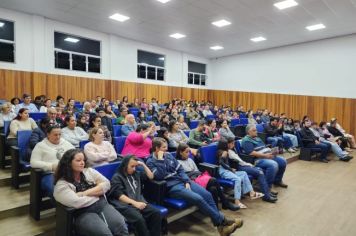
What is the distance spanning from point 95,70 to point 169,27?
329 cm

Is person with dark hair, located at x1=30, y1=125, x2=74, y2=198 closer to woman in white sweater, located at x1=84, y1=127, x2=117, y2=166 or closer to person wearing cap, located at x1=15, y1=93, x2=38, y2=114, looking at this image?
woman in white sweater, located at x1=84, y1=127, x2=117, y2=166

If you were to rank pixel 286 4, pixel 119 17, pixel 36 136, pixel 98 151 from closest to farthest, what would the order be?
1. pixel 98 151
2. pixel 36 136
3. pixel 286 4
4. pixel 119 17

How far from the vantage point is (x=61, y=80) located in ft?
27.8

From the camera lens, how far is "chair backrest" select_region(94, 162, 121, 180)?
2.70m

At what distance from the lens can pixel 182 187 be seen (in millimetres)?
2912

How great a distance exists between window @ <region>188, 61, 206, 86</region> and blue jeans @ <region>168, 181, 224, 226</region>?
11.1 meters

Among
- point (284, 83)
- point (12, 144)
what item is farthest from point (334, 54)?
point (12, 144)

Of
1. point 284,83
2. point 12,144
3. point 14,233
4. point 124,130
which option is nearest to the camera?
point 14,233

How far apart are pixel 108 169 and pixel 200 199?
1.06m

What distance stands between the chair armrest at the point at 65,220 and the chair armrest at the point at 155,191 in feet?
2.97

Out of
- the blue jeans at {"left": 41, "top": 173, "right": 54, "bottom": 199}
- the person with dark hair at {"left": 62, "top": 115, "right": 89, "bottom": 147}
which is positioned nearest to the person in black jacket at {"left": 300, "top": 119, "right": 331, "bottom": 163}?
the person with dark hair at {"left": 62, "top": 115, "right": 89, "bottom": 147}

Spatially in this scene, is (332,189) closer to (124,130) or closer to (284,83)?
(124,130)

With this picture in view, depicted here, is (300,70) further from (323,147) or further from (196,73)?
(196,73)

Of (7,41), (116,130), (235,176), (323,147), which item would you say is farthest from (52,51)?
(323,147)
